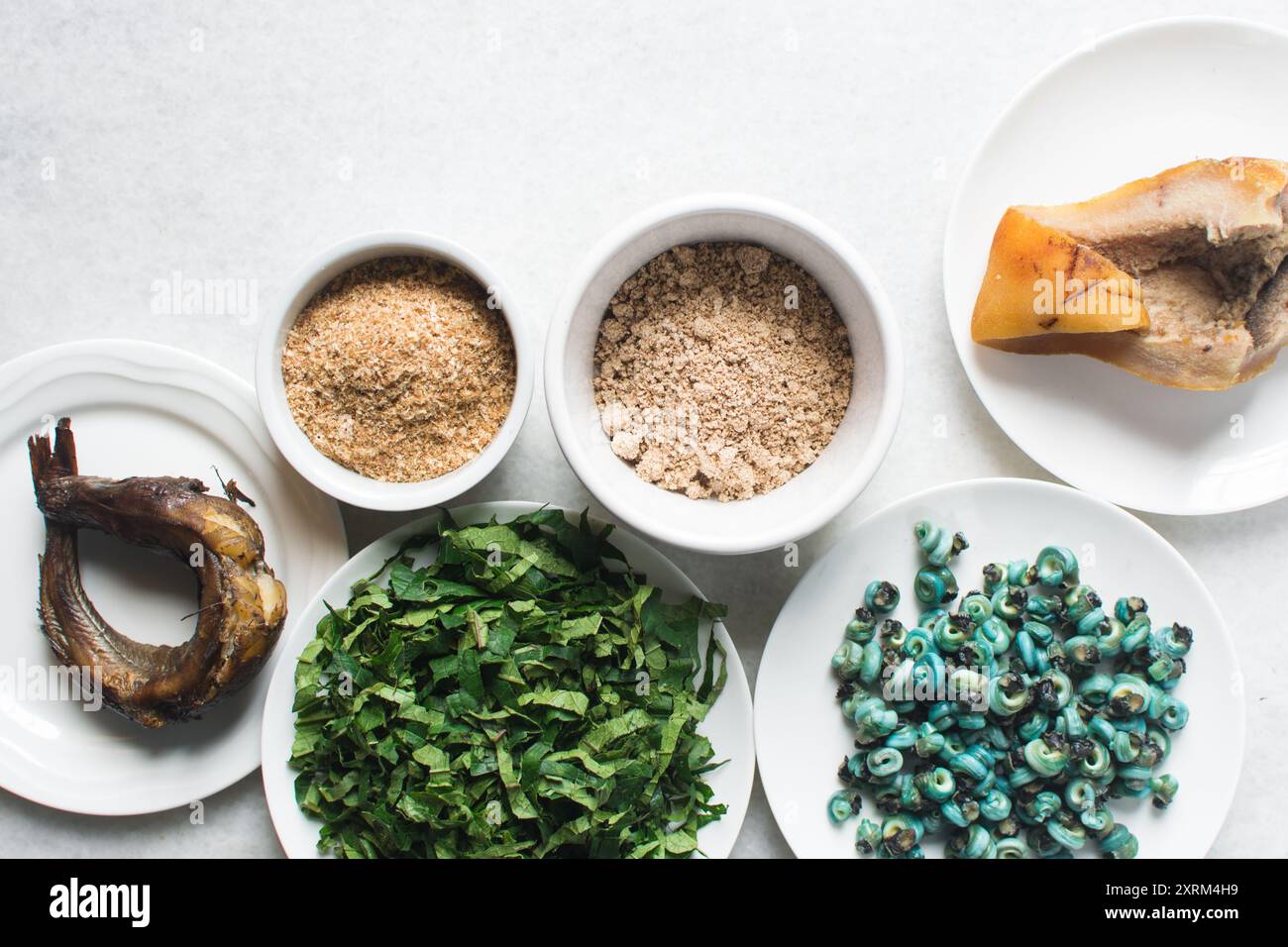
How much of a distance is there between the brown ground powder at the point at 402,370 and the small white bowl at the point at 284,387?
0.02 meters

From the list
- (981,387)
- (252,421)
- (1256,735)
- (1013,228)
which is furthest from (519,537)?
(1256,735)

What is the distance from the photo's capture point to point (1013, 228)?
54.0 inches

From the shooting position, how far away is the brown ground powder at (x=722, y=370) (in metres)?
1.33

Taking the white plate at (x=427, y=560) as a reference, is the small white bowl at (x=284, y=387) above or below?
above

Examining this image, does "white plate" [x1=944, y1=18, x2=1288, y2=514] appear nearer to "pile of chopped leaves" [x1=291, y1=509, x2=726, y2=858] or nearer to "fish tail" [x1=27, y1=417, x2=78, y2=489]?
"pile of chopped leaves" [x1=291, y1=509, x2=726, y2=858]

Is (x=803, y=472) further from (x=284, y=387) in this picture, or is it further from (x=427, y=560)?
(x=284, y=387)

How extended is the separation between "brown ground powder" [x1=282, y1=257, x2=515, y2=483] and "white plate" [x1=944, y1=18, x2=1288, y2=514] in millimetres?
706

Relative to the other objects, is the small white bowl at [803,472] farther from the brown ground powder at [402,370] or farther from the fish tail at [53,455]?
the fish tail at [53,455]

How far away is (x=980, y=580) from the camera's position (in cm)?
146

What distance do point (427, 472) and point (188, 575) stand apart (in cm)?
45

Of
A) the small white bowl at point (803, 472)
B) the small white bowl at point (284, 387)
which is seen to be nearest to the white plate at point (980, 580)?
the small white bowl at point (803, 472)

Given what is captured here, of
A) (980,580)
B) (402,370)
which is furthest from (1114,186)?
(402,370)

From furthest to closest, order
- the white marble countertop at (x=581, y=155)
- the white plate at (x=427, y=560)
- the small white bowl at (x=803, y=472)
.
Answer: the white marble countertop at (x=581, y=155)
the white plate at (x=427, y=560)
the small white bowl at (x=803, y=472)

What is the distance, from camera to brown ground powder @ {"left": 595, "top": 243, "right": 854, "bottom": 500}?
1335 millimetres
